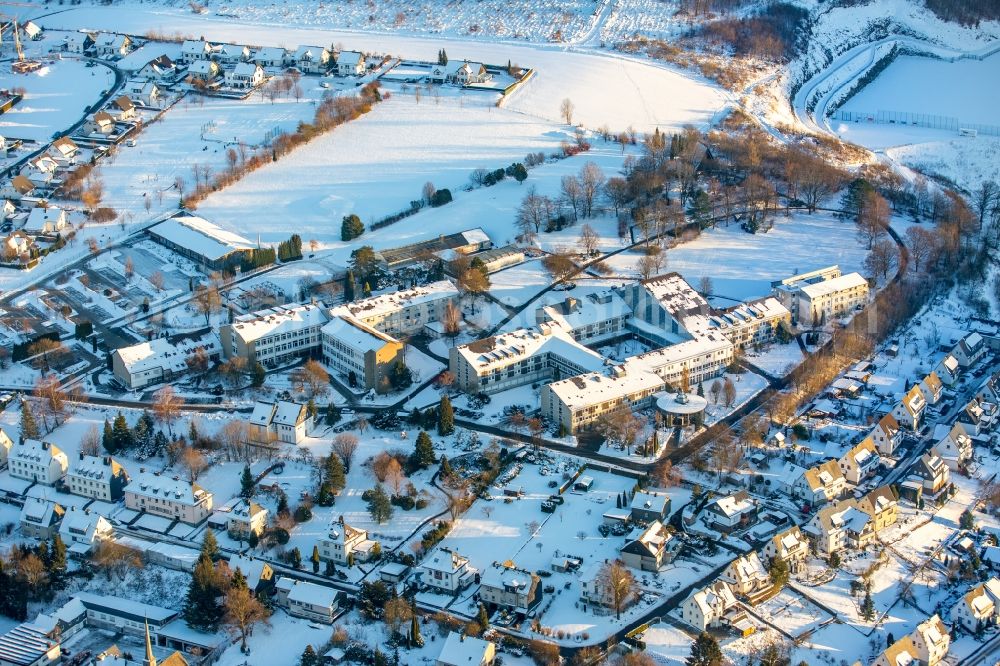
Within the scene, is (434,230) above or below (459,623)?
above

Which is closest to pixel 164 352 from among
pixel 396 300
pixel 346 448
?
pixel 396 300

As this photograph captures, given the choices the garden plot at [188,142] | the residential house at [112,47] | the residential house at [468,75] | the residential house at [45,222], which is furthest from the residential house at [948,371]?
the residential house at [112,47]

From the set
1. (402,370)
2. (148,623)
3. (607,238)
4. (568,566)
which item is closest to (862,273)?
(607,238)

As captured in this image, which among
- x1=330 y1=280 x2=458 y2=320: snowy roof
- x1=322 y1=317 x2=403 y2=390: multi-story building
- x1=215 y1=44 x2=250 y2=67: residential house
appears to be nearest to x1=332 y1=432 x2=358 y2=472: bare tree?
x1=322 y1=317 x2=403 y2=390: multi-story building

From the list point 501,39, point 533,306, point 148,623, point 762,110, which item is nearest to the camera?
point 148,623

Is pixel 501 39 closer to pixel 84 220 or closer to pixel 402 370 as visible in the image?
pixel 84 220

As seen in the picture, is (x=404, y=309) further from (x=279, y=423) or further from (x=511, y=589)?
(x=511, y=589)

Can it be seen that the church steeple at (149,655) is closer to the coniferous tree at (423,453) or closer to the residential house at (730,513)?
the coniferous tree at (423,453)
